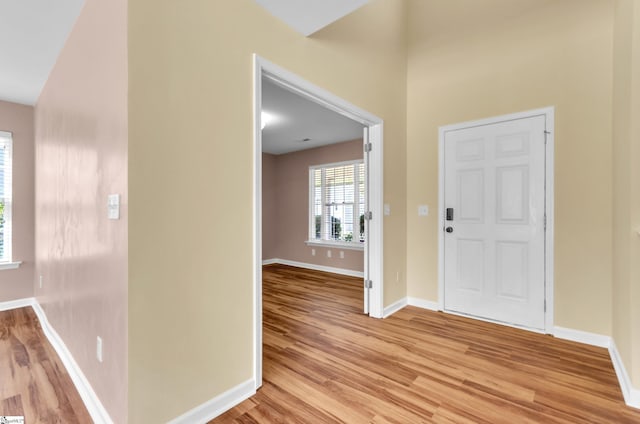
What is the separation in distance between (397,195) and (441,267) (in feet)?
3.17

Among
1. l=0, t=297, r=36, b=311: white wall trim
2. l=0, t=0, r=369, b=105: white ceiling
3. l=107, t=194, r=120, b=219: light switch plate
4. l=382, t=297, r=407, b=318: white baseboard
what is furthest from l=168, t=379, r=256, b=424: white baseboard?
l=0, t=297, r=36, b=311: white wall trim

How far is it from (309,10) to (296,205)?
4.79m

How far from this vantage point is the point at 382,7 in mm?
3100

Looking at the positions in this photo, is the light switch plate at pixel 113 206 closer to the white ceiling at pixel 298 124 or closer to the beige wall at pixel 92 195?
the beige wall at pixel 92 195

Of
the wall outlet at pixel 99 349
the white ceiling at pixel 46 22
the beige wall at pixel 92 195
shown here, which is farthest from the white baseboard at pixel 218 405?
the white ceiling at pixel 46 22

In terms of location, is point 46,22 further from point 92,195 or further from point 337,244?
point 337,244

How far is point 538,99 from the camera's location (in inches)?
109

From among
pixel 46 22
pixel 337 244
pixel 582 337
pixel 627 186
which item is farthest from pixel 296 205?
pixel 627 186

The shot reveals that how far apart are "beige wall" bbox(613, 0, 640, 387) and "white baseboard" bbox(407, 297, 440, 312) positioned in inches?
58.6

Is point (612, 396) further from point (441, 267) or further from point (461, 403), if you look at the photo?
point (441, 267)

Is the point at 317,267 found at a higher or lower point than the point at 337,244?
lower

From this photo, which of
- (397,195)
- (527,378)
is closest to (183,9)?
(397,195)

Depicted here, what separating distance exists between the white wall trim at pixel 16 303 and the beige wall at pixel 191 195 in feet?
11.9

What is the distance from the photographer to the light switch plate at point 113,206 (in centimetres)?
141
